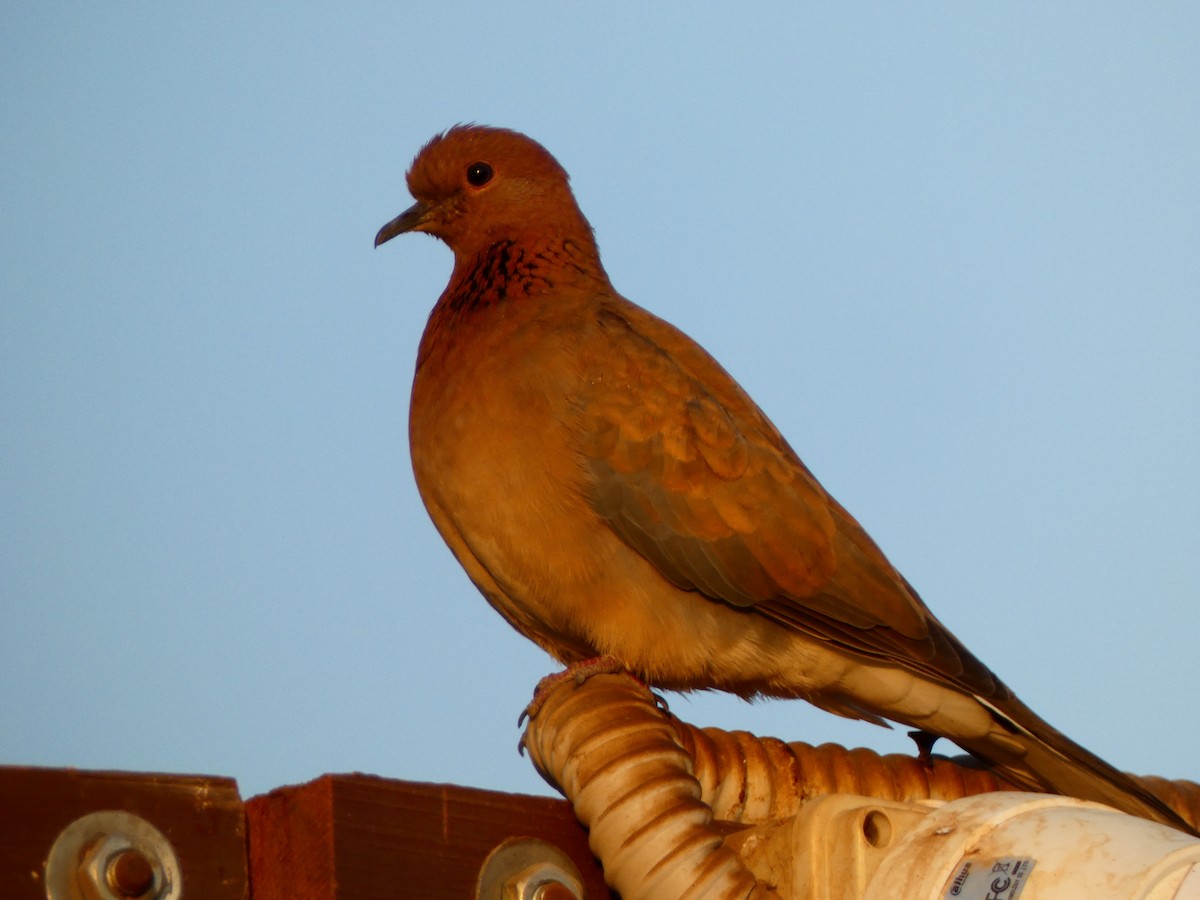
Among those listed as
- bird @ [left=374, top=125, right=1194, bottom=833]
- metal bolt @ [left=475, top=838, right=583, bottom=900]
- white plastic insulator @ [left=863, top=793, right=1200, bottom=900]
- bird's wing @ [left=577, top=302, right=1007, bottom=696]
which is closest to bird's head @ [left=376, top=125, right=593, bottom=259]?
bird @ [left=374, top=125, right=1194, bottom=833]

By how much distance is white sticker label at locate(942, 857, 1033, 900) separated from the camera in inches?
87.2

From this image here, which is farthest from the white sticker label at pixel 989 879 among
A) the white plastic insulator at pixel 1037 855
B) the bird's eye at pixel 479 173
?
the bird's eye at pixel 479 173

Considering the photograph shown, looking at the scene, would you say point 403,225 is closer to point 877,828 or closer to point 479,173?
point 479,173

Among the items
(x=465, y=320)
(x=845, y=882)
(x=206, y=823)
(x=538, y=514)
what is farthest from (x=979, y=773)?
(x=465, y=320)

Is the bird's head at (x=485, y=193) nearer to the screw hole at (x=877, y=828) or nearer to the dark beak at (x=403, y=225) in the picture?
the dark beak at (x=403, y=225)

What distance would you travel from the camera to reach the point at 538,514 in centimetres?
430

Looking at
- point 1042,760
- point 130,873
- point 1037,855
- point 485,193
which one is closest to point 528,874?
point 130,873

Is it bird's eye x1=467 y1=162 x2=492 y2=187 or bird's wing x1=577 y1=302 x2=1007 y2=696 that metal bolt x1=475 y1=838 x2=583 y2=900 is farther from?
bird's eye x1=467 y1=162 x2=492 y2=187

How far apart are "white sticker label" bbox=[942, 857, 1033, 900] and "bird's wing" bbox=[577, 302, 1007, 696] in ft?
6.43

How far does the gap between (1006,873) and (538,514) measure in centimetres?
222

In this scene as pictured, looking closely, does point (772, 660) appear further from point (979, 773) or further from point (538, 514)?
point (979, 773)

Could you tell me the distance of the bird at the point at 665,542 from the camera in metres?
4.30

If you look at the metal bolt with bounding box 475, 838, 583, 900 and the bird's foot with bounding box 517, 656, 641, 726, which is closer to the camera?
the metal bolt with bounding box 475, 838, 583, 900

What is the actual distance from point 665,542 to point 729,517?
227 mm
